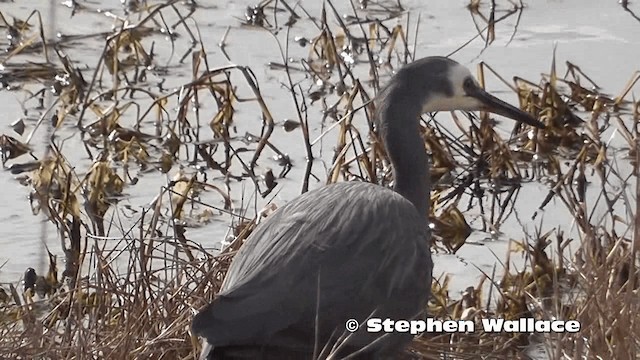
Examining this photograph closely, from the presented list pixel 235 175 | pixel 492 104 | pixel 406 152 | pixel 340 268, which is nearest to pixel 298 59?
pixel 235 175

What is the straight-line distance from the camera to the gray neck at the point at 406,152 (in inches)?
195

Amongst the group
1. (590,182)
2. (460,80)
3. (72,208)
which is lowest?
(590,182)

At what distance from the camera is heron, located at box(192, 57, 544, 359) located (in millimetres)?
4008

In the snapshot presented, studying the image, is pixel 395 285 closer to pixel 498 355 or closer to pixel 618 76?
pixel 498 355

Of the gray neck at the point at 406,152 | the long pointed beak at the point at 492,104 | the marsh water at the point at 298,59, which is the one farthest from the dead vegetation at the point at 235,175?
the gray neck at the point at 406,152

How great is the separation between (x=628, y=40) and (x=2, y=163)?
3.04 metres

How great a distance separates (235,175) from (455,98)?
5.45 ft

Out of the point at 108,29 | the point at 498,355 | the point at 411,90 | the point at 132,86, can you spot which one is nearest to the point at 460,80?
the point at 411,90

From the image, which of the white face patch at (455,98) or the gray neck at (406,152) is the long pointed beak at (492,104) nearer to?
the white face patch at (455,98)

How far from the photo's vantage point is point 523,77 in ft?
23.9

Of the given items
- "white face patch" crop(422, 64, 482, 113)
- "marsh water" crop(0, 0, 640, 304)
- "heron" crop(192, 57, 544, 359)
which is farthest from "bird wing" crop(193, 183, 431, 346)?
"marsh water" crop(0, 0, 640, 304)

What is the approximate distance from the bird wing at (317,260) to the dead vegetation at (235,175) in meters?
0.35

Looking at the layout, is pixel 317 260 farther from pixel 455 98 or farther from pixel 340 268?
pixel 455 98

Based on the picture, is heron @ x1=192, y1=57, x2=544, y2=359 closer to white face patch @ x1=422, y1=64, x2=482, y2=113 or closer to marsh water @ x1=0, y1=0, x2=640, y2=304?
white face patch @ x1=422, y1=64, x2=482, y2=113
